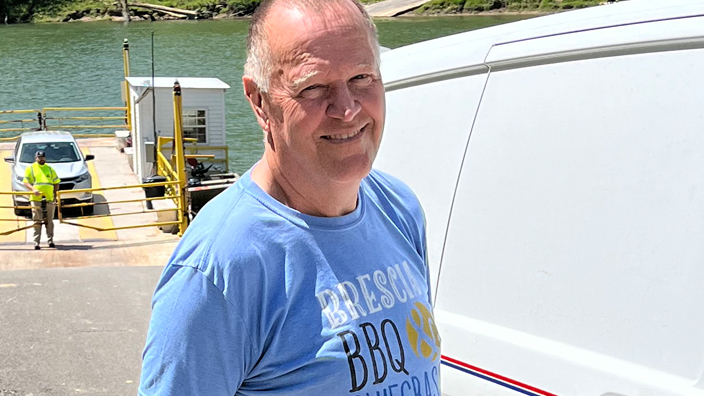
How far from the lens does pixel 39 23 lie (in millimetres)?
99062

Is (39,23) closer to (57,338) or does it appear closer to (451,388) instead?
(57,338)

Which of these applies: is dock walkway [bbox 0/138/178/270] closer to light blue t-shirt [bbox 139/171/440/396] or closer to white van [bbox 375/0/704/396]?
white van [bbox 375/0/704/396]

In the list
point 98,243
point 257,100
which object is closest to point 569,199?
point 257,100

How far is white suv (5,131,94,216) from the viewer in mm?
20656

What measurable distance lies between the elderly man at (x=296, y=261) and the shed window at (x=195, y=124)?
22244mm

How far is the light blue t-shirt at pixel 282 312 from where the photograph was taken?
1.66 meters

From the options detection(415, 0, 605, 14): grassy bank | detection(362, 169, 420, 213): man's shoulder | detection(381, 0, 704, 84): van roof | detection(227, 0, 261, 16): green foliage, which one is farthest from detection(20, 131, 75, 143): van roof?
detection(227, 0, 261, 16): green foliage

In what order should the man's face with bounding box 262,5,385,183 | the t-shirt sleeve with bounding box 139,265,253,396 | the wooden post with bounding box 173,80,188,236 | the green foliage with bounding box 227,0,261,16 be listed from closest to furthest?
the t-shirt sleeve with bounding box 139,265,253,396
the man's face with bounding box 262,5,385,183
the wooden post with bounding box 173,80,188,236
the green foliage with bounding box 227,0,261,16

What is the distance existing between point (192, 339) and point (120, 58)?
6193 cm

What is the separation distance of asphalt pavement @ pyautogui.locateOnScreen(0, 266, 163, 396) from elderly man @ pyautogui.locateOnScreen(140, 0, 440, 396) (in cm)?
537

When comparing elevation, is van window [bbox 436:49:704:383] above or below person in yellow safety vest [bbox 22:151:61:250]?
above

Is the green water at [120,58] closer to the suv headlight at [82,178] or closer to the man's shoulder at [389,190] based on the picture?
the suv headlight at [82,178]

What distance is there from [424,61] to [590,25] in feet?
1.95

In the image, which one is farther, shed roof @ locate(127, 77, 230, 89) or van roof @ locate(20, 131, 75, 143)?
shed roof @ locate(127, 77, 230, 89)
